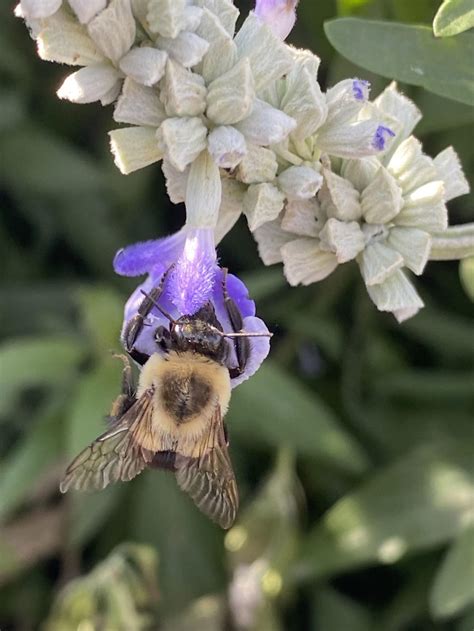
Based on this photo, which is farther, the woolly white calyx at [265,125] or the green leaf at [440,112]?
the green leaf at [440,112]

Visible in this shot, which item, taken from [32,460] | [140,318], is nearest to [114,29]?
[140,318]

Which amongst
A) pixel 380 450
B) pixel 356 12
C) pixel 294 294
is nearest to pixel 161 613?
pixel 380 450

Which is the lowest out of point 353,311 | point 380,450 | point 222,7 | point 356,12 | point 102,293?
point 380,450

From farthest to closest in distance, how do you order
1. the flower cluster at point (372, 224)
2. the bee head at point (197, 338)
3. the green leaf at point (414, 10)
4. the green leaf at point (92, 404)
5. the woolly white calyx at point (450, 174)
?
the green leaf at point (92, 404)
the green leaf at point (414, 10)
the bee head at point (197, 338)
the woolly white calyx at point (450, 174)
the flower cluster at point (372, 224)

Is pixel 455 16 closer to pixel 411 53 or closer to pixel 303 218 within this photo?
pixel 411 53

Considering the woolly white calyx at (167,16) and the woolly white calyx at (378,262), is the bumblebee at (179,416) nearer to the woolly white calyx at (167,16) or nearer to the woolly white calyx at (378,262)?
the woolly white calyx at (378,262)

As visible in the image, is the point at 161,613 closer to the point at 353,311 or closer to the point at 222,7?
the point at 353,311

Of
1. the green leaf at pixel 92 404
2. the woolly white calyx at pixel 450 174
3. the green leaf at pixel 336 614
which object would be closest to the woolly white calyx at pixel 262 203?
the woolly white calyx at pixel 450 174
